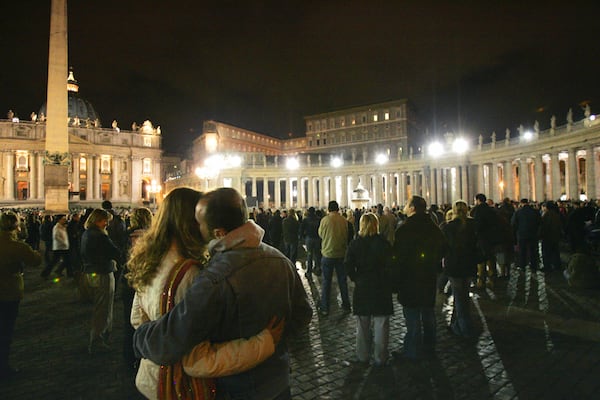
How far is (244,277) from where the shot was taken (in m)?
2.04

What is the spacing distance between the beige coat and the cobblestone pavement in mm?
2936

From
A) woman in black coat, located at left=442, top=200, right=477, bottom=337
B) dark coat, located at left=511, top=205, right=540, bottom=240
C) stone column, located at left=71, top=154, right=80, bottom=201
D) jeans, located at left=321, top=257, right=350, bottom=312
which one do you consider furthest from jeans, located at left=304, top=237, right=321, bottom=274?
stone column, located at left=71, top=154, right=80, bottom=201

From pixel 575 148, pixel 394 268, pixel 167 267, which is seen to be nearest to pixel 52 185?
pixel 394 268

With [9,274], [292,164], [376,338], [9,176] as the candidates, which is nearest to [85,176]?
[9,176]

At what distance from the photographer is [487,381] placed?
195 inches

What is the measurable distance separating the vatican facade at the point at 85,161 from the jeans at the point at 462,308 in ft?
223

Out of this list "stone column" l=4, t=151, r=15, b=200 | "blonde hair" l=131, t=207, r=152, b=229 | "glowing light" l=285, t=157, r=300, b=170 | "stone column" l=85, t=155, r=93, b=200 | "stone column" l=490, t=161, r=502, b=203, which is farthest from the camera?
"stone column" l=85, t=155, r=93, b=200

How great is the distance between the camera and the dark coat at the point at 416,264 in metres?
5.68

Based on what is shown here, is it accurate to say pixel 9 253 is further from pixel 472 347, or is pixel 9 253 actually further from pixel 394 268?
pixel 472 347

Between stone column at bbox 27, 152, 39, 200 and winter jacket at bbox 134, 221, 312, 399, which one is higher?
stone column at bbox 27, 152, 39, 200

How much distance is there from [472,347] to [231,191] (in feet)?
17.9

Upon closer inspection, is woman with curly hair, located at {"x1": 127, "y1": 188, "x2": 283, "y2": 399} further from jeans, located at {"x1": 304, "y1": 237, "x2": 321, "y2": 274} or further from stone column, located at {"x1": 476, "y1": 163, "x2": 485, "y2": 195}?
stone column, located at {"x1": 476, "y1": 163, "x2": 485, "y2": 195}

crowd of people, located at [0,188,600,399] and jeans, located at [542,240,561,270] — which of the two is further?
jeans, located at [542,240,561,270]

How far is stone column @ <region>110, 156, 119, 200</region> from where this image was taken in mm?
85500
